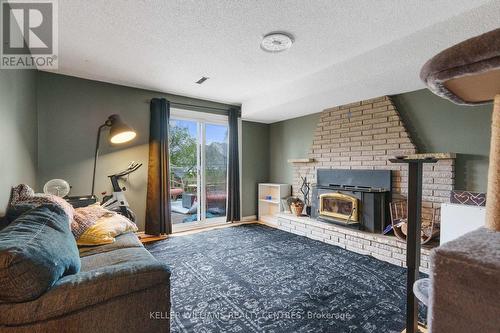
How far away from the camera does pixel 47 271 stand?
38.2 inches

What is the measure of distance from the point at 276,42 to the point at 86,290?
94.8 inches

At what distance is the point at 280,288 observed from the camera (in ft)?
7.06

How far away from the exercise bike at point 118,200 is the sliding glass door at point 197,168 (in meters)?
0.85

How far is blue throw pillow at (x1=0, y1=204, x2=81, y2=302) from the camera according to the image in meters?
0.88

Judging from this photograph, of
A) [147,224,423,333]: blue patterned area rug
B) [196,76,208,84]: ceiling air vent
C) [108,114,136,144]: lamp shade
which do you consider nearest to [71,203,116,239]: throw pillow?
[147,224,423,333]: blue patterned area rug

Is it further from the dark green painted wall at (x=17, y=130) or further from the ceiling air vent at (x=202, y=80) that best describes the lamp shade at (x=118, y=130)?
the ceiling air vent at (x=202, y=80)

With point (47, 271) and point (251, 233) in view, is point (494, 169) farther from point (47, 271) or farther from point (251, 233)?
point (251, 233)

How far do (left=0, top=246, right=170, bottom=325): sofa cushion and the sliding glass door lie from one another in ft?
10.1

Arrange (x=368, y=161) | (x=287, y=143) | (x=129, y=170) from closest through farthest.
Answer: (x=368, y=161)
(x=129, y=170)
(x=287, y=143)

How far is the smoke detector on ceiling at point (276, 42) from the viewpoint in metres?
2.27

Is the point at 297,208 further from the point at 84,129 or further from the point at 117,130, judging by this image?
the point at 84,129

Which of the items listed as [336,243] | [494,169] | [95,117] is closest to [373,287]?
[336,243]

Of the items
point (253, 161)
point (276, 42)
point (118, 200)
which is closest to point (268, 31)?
point (276, 42)

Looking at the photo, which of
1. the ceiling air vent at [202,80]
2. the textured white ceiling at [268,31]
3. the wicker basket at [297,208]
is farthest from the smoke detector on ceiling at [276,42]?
the wicker basket at [297,208]
